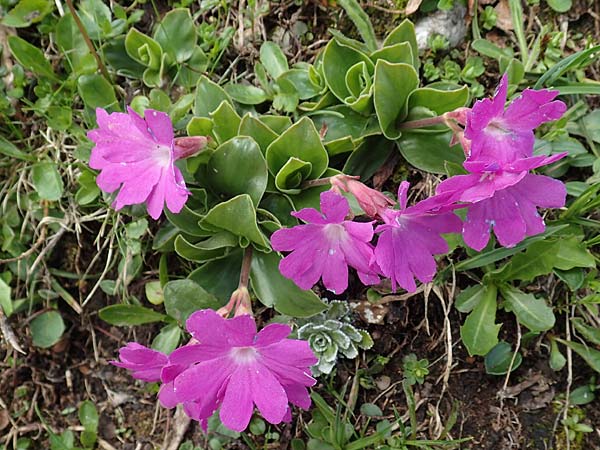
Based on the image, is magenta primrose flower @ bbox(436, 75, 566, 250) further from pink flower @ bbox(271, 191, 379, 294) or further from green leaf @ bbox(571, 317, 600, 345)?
green leaf @ bbox(571, 317, 600, 345)

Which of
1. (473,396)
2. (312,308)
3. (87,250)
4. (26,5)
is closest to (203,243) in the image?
(312,308)

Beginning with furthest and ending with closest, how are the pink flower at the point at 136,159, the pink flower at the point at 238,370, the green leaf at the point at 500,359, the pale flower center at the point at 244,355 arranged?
the green leaf at the point at 500,359 < the pink flower at the point at 136,159 < the pale flower center at the point at 244,355 < the pink flower at the point at 238,370

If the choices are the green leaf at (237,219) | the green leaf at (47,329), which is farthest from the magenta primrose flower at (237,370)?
the green leaf at (47,329)

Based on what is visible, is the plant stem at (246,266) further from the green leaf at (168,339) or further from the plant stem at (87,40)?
the plant stem at (87,40)

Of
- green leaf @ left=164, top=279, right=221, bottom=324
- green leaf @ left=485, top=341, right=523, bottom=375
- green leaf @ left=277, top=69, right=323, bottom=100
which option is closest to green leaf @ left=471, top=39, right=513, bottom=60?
green leaf @ left=277, top=69, right=323, bottom=100

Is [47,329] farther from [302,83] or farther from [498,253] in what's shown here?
[498,253]

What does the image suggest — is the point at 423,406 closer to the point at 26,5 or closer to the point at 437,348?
the point at 437,348
